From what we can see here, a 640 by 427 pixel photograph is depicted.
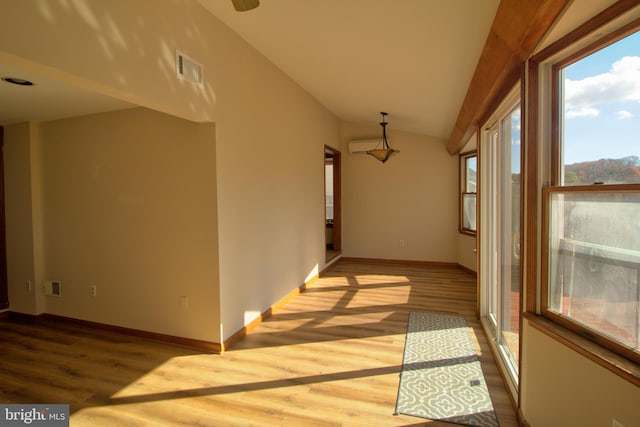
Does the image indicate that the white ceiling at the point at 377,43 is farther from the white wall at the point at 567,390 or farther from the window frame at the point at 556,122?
the white wall at the point at 567,390

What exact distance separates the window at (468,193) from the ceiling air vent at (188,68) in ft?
15.3

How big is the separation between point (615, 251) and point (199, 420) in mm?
2383

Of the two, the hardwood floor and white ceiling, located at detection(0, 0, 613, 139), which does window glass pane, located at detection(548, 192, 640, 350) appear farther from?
the hardwood floor

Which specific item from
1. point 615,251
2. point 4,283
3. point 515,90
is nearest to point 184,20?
point 515,90

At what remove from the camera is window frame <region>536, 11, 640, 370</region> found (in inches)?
51.9

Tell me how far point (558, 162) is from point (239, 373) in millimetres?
2574

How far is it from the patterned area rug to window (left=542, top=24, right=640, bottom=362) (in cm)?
87

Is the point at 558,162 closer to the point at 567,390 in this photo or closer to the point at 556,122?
the point at 556,122

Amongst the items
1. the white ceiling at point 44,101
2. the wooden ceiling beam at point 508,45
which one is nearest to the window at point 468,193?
the wooden ceiling beam at point 508,45

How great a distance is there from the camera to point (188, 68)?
2.50 m

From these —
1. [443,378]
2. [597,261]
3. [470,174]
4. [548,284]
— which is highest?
[470,174]

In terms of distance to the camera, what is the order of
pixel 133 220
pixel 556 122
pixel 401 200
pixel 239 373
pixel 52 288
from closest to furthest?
pixel 556 122
pixel 239 373
pixel 133 220
pixel 52 288
pixel 401 200

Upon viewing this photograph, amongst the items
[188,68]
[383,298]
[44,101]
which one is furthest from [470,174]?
[44,101]

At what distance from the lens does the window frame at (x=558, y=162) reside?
132cm
